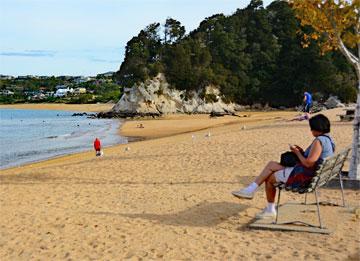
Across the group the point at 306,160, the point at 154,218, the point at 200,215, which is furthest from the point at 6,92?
the point at 306,160

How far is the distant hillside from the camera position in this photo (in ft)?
217

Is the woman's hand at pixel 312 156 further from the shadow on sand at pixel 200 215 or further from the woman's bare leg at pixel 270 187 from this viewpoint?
the shadow on sand at pixel 200 215

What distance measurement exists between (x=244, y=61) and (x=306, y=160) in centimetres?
6741

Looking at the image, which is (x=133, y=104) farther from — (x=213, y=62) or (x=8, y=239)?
(x=8, y=239)

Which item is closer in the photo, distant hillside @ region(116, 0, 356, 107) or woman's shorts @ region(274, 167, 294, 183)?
woman's shorts @ region(274, 167, 294, 183)

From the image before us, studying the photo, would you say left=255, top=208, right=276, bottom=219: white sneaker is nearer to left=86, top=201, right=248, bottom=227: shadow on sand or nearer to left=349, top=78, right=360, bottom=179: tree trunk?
left=86, top=201, right=248, bottom=227: shadow on sand

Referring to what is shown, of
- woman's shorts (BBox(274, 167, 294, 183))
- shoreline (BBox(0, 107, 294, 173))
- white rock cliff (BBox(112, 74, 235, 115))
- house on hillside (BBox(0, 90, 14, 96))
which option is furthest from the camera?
house on hillside (BBox(0, 90, 14, 96))

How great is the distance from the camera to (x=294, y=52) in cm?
7062

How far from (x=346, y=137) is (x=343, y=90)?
5270 centimetres

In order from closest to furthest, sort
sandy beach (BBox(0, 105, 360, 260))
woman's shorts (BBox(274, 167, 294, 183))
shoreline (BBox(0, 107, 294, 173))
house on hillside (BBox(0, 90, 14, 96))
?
1. sandy beach (BBox(0, 105, 360, 260))
2. woman's shorts (BBox(274, 167, 294, 183))
3. shoreline (BBox(0, 107, 294, 173))
4. house on hillside (BBox(0, 90, 14, 96))

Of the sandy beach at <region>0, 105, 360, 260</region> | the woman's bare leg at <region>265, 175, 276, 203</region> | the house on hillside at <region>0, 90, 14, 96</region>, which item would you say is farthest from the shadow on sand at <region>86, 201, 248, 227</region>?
the house on hillside at <region>0, 90, 14, 96</region>

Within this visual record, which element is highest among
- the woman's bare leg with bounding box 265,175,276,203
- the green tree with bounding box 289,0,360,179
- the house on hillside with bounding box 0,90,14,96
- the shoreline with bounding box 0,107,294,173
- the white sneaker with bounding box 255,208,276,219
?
the house on hillside with bounding box 0,90,14,96

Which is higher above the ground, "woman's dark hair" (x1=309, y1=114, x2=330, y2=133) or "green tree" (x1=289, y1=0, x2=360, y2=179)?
"green tree" (x1=289, y1=0, x2=360, y2=179)

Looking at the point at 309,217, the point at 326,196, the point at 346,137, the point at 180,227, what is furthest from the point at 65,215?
the point at 346,137
